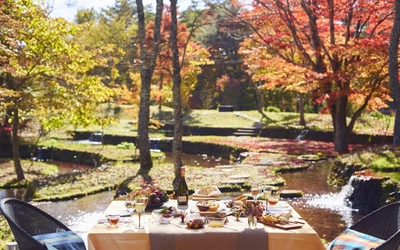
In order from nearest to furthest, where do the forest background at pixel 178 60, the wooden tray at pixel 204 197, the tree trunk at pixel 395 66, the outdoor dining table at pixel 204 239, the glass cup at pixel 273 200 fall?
the outdoor dining table at pixel 204 239, the glass cup at pixel 273 200, the wooden tray at pixel 204 197, the tree trunk at pixel 395 66, the forest background at pixel 178 60

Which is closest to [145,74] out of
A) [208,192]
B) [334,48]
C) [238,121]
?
[334,48]

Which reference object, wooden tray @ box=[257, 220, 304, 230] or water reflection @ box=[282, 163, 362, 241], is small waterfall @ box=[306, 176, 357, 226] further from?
wooden tray @ box=[257, 220, 304, 230]

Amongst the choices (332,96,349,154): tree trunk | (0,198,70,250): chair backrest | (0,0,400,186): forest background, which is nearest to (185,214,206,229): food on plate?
(0,198,70,250): chair backrest

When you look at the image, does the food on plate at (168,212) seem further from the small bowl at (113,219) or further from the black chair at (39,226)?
the black chair at (39,226)

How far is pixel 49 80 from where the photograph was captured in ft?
52.4

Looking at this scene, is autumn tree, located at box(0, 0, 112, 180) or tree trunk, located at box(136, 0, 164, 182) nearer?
tree trunk, located at box(136, 0, 164, 182)

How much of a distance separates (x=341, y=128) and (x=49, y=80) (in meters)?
9.73

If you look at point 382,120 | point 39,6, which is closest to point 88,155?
point 39,6

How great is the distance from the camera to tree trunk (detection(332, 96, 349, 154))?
18.8m

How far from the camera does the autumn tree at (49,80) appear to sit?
14320 mm

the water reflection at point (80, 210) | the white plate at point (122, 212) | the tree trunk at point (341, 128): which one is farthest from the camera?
the tree trunk at point (341, 128)

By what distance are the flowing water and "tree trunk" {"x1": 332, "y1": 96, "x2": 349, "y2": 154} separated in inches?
181


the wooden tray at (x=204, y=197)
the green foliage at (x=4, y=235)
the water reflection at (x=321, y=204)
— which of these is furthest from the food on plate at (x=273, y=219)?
the green foliage at (x=4, y=235)

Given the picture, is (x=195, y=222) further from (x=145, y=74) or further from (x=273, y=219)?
(x=145, y=74)
